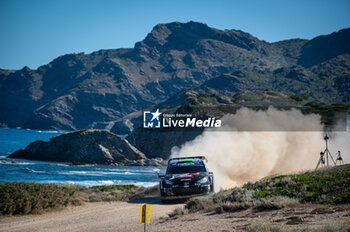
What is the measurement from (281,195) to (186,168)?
6664 millimetres

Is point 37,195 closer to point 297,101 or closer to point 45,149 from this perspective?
point 45,149

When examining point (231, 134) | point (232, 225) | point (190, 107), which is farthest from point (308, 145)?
point (190, 107)

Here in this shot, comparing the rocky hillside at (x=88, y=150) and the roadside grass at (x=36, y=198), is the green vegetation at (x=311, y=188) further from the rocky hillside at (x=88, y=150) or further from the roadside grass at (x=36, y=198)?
the rocky hillside at (x=88, y=150)

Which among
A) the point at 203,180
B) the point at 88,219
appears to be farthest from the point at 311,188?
the point at 88,219

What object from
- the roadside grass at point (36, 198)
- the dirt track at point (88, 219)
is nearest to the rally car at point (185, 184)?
the dirt track at point (88, 219)

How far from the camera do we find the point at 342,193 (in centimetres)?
1430

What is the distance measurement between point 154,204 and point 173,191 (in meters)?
1.18

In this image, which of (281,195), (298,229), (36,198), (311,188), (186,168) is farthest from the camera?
(186,168)

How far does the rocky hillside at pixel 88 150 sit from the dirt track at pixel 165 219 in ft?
267

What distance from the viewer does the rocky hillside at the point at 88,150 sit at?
101250 millimetres

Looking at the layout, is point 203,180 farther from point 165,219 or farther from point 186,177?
point 165,219

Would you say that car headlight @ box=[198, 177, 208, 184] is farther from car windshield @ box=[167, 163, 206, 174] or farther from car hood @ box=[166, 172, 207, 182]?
car windshield @ box=[167, 163, 206, 174]

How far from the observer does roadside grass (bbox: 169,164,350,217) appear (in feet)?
47.1

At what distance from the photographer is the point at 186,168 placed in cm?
2119
